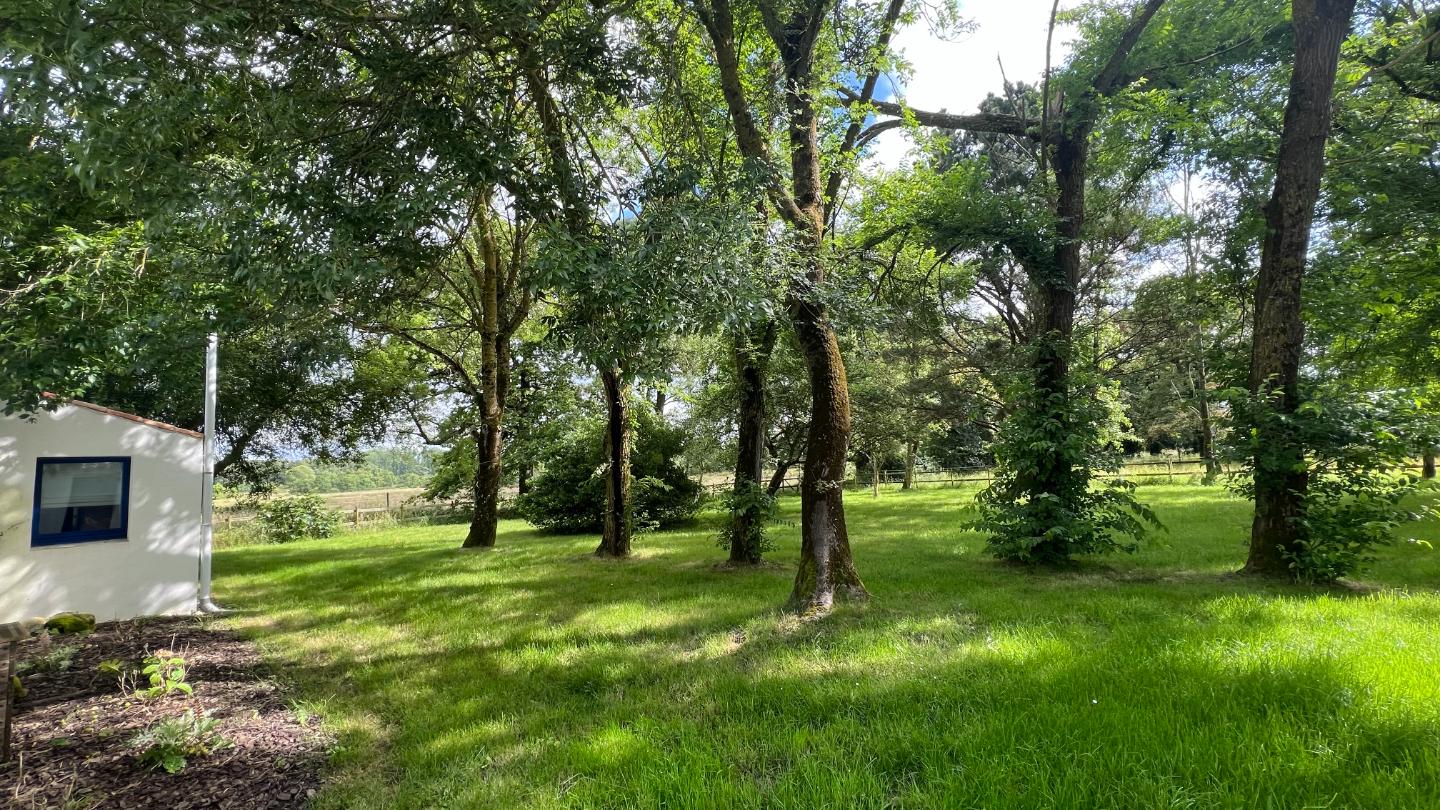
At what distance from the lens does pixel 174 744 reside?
366 cm

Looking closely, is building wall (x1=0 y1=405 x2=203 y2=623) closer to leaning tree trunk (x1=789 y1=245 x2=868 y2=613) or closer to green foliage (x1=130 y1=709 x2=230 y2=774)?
green foliage (x1=130 y1=709 x2=230 y2=774)

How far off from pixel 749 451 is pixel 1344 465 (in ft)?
23.4

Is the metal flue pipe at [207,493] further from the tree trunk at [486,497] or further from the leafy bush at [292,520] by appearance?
the leafy bush at [292,520]

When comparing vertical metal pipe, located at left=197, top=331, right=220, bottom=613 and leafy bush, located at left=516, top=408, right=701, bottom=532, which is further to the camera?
leafy bush, located at left=516, top=408, right=701, bottom=532

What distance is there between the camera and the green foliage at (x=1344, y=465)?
616 centimetres

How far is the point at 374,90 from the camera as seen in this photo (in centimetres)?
523

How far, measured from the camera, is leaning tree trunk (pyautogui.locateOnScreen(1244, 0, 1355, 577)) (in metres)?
6.84

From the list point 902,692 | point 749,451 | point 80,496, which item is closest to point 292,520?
point 80,496

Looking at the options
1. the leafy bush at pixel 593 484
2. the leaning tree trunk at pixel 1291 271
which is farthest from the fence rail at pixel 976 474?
the leaning tree trunk at pixel 1291 271

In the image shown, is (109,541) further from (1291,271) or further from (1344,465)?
(1291,271)

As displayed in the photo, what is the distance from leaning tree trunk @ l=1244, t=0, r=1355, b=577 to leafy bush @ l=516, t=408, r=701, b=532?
517 inches

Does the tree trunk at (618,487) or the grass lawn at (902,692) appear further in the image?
the tree trunk at (618,487)

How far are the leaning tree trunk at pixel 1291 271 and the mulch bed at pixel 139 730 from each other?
30.1 feet

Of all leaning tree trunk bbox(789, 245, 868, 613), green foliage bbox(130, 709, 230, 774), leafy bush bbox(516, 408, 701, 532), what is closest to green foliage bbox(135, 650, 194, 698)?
green foliage bbox(130, 709, 230, 774)
